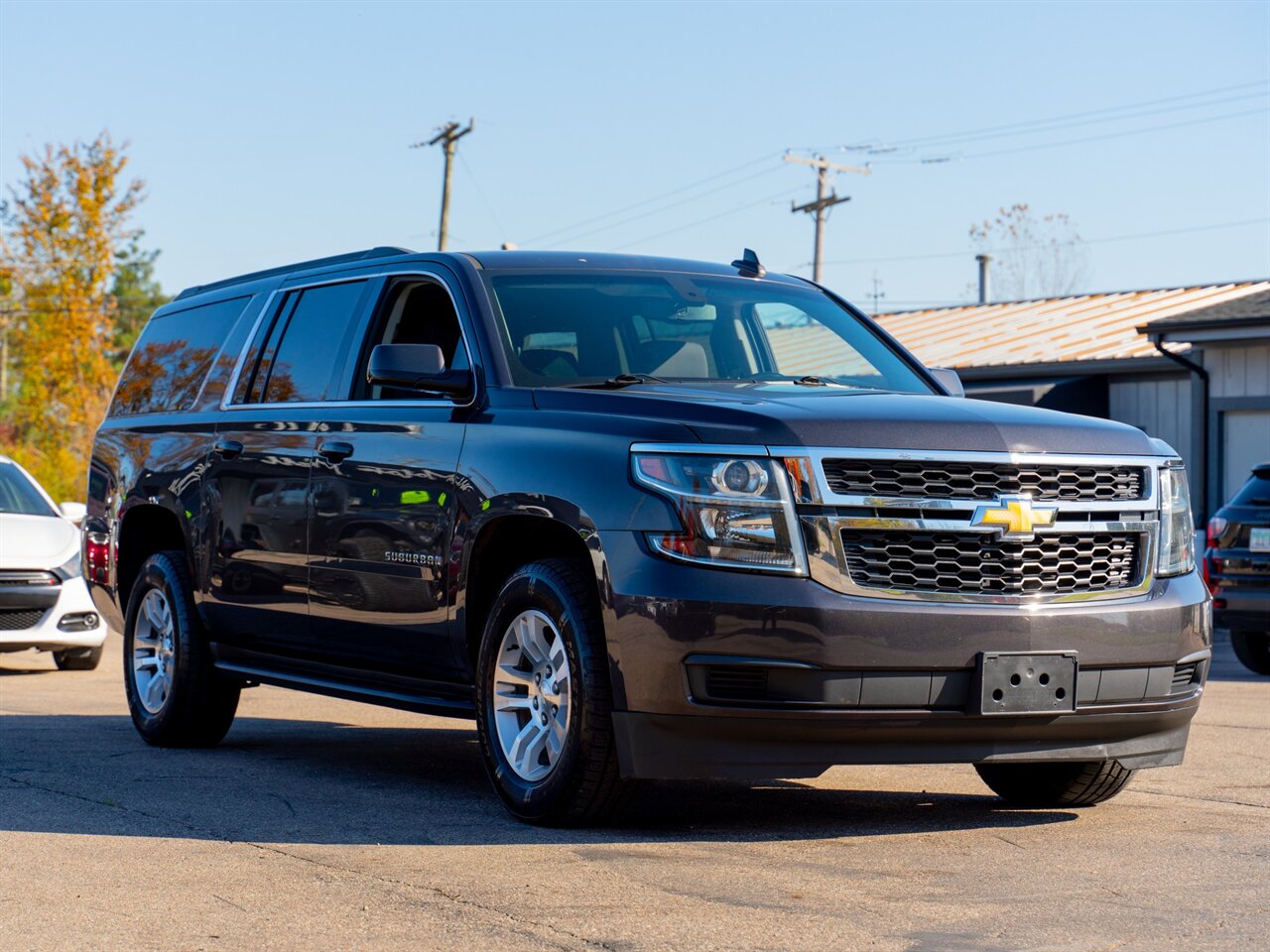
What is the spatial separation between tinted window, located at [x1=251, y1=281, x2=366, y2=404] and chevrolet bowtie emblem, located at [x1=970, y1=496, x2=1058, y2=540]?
3003mm

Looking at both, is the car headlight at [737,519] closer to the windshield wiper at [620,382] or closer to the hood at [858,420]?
the hood at [858,420]

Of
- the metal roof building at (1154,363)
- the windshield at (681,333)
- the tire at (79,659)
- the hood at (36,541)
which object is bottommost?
the tire at (79,659)

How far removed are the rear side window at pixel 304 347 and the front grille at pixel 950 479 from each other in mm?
2718

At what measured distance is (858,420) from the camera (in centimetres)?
588

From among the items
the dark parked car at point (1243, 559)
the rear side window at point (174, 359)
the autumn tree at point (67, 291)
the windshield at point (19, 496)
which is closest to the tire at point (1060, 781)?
the rear side window at point (174, 359)

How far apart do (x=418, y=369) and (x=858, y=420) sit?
170 cm

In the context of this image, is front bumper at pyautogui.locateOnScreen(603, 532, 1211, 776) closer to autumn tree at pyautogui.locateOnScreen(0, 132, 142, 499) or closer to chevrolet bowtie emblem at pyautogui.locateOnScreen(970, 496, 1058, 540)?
chevrolet bowtie emblem at pyautogui.locateOnScreen(970, 496, 1058, 540)

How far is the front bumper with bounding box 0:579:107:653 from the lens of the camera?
13.1 metres

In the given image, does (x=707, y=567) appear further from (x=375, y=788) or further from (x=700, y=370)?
(x=375, y=788)

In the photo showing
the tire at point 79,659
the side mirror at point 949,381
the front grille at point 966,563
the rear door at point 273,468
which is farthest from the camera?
the tire at point 79,659

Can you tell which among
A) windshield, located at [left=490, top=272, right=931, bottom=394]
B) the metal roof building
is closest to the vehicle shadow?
windshield, located at [left=490, top=272, right=931, bottom=394]

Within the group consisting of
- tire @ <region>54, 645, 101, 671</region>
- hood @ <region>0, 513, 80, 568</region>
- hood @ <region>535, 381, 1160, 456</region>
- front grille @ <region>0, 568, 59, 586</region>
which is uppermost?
hood @ <region>535, 381, 1160, 456</region>

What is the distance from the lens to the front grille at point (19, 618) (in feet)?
43.1

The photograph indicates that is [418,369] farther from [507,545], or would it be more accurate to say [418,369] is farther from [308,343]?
[308,343]
